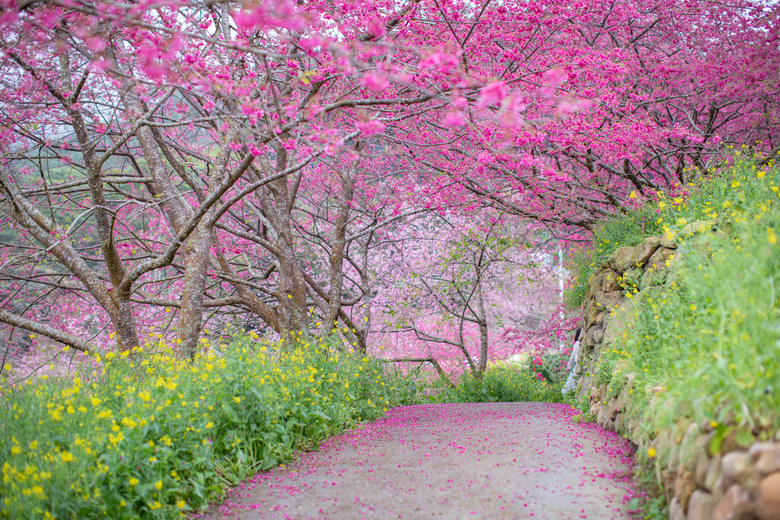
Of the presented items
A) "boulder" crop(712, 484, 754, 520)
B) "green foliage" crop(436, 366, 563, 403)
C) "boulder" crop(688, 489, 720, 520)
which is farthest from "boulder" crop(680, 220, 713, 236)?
"green foliage" crop(436, 366, 563, 403)

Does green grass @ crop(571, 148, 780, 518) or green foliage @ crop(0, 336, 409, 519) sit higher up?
green grass @ crop(571, 148, 780, 518)

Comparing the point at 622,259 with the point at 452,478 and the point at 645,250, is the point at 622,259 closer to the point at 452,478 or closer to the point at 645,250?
the point at 645,250

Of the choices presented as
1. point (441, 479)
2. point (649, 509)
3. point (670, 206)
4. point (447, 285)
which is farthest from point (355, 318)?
point (649, 509)

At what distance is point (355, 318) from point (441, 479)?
889 centimetres

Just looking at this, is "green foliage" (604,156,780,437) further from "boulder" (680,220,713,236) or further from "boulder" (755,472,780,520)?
"boulder" (755,472,780,520)

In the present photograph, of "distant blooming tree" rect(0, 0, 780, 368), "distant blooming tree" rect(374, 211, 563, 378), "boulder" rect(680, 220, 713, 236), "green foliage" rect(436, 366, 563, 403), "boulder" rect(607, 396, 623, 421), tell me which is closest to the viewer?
"distant blooming tree" rect(0, 0, 780, 368)

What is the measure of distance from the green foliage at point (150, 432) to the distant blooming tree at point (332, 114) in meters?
1.38

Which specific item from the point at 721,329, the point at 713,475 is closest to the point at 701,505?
the point at 713,475

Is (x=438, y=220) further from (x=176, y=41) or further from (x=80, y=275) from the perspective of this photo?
(x=176, y=41)

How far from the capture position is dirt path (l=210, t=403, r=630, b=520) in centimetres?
320

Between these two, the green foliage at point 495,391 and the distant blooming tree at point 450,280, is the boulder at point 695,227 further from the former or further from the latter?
the green foliage at point 495,391

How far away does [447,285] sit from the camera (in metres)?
10.8

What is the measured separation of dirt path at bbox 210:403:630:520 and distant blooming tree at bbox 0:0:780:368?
2.28 meters

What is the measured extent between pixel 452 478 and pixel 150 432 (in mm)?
2030
